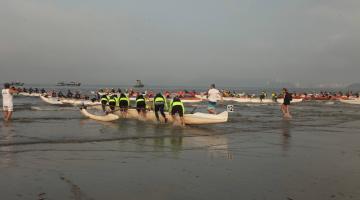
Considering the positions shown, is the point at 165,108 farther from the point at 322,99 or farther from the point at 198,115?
the point at 322,99

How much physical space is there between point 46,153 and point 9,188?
3960mm

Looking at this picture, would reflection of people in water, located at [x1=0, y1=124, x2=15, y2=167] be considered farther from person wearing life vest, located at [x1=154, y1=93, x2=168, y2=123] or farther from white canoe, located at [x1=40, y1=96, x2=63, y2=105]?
white canoe, located at [x1=40, y1=96, x2=63, y2=105]

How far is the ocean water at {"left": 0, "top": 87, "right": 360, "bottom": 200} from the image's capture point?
7.68 m

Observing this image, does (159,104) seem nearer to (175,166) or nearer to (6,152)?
(6,152)

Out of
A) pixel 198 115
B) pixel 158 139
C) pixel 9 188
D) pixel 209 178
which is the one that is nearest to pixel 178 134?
pixel 158 139

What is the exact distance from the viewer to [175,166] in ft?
32.8

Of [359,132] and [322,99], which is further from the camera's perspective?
[322,99]

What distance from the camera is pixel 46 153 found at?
11516mm

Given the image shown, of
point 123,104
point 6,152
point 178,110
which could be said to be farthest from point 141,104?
point 6,152

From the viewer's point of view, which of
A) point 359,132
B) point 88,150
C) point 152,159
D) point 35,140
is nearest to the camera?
point 152,159

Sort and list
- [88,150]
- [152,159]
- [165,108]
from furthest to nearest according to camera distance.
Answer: [165,108] < [88,150] < [152,159]

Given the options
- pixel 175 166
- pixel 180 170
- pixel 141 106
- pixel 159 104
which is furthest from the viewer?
pixel 141 106

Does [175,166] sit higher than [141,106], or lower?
lower

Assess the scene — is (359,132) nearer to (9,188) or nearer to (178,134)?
(178,134)
